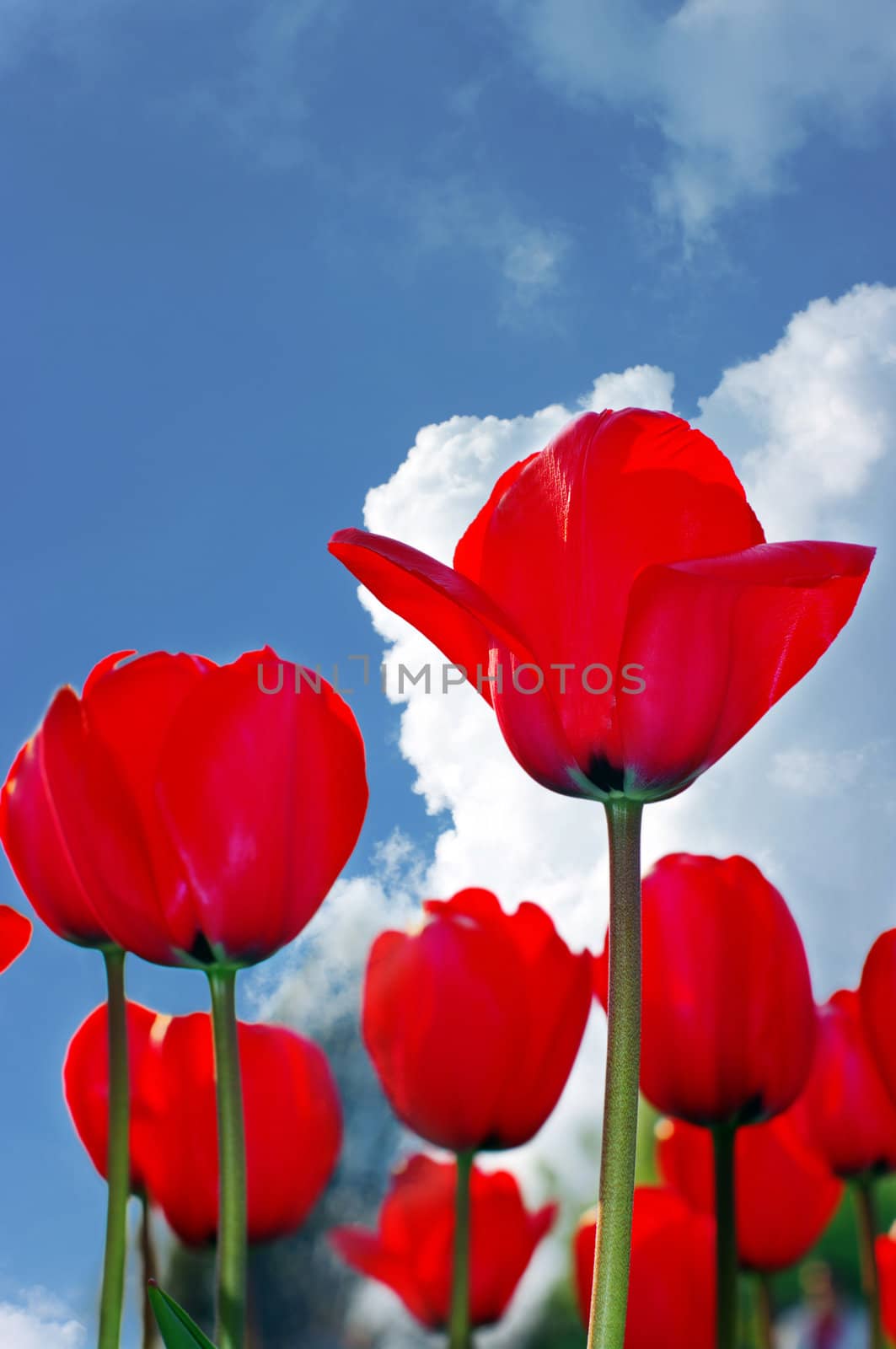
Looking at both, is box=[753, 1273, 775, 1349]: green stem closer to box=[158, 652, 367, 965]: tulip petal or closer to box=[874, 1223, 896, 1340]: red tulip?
box=[874, 1223, 896, 1340]: red tulip

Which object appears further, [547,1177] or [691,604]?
[547,1177]

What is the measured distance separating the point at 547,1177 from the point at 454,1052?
4.1 inches

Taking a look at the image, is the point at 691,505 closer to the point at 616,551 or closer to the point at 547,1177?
the point at 616,551

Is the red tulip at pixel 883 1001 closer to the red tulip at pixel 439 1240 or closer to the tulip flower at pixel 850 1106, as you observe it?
the tulip flower at pixel 850 1106

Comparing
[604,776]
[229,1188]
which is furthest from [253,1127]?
[604,776]

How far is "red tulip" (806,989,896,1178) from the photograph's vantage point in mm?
459

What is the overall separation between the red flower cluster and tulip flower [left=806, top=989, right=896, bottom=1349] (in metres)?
0.16

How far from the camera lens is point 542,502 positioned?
1.02 feet

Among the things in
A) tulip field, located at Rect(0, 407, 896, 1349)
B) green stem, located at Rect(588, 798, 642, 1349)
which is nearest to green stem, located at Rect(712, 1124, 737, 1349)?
tulip field, located at Rect(0, 407, 896, 1349)

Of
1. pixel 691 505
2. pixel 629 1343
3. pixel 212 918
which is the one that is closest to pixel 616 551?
pixel 691 505

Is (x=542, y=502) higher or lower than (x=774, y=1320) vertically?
higher

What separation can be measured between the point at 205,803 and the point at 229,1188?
93 mm

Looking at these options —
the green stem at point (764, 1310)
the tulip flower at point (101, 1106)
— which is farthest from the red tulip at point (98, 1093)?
the green stem at point (764, 1310)

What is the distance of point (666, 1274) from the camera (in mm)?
434
